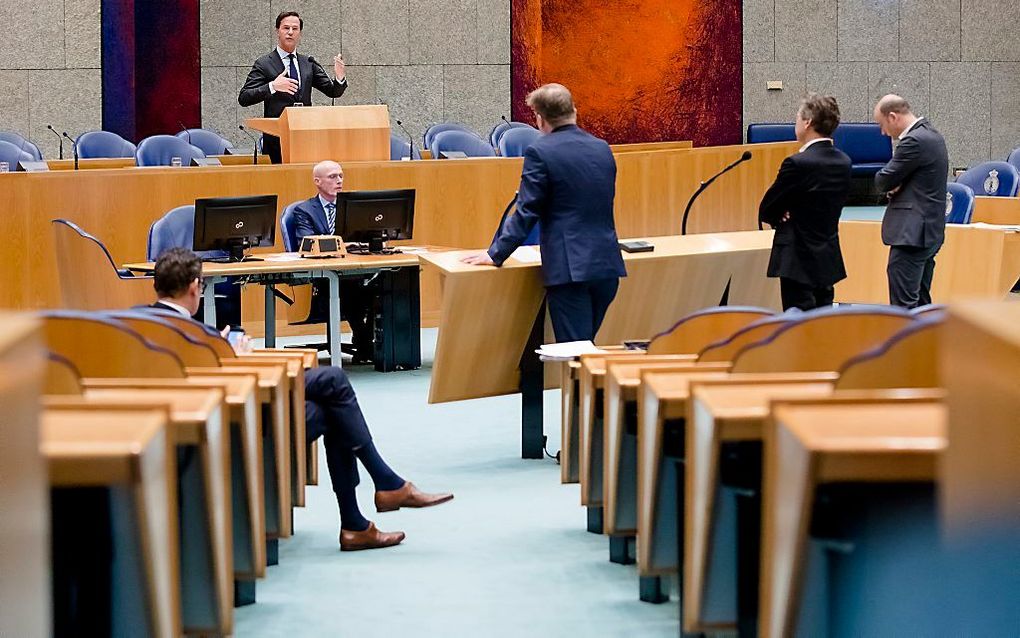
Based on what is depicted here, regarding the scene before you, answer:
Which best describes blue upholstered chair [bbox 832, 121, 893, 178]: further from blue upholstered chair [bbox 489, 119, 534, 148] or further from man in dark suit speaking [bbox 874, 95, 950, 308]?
man in dark suit speaking [bbox 874, 95, 950, 308]

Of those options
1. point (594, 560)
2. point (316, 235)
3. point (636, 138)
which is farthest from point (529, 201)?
point (636, 138)

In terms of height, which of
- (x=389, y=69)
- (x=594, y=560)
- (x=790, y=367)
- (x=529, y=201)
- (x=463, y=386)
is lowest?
(x=594, y=560)

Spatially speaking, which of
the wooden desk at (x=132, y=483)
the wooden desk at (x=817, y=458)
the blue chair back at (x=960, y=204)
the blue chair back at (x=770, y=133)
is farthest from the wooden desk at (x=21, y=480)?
the blue chair back at (x=770, y=133)

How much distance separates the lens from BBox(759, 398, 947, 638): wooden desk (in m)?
1.65

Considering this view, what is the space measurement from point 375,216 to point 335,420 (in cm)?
364

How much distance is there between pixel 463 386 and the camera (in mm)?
5738

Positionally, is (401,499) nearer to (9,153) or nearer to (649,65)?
(9,153)

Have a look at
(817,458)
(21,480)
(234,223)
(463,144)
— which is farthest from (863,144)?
(21,480)

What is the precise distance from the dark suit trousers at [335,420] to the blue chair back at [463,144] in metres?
7.53

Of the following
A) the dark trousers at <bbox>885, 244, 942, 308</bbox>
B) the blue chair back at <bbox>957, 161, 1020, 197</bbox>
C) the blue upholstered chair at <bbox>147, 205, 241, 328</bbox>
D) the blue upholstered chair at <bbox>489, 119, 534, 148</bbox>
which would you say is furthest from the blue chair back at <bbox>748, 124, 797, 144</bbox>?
the blue upholstered chair at <bbox>147, 205, 241, 328</bbox>

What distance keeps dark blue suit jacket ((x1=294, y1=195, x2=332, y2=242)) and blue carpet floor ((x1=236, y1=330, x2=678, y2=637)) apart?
2.32m

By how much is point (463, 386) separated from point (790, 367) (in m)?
3.02

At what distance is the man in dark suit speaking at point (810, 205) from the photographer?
606cm

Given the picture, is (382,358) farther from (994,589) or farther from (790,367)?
(994,589)
